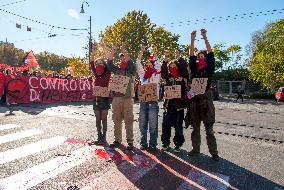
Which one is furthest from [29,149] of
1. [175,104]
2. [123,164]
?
[175,104]

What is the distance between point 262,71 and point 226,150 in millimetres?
33282

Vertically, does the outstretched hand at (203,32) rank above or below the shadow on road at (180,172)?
above

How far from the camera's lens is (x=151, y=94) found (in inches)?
269

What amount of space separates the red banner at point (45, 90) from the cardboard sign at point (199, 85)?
12022mm

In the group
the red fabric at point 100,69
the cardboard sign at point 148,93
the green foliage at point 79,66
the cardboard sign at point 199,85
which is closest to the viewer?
the cardboard sign at point 199,85

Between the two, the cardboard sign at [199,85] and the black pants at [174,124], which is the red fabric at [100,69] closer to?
the black pants at [174,124]

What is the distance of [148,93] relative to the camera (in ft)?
22.5

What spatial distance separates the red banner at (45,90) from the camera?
1628 cm

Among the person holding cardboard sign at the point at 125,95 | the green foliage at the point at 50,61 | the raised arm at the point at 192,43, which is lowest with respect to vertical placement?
the person holding cardboard sign at the point at 125,95

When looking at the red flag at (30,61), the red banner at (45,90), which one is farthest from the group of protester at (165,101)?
the red flag at (30,61)

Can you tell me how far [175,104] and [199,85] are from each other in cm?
73

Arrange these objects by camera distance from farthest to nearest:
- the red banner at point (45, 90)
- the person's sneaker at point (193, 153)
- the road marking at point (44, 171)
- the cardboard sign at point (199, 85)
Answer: the red banner at point (45, 90) < the person's sneaker at point (193, 153) < the cardboard sign at point (199, 85) < the road marking at point (44, 171)

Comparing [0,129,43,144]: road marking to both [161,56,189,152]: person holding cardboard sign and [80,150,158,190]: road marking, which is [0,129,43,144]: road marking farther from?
[161,56,189,152]: person holding cardboard sign

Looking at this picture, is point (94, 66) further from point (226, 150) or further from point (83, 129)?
point (226, 150)
